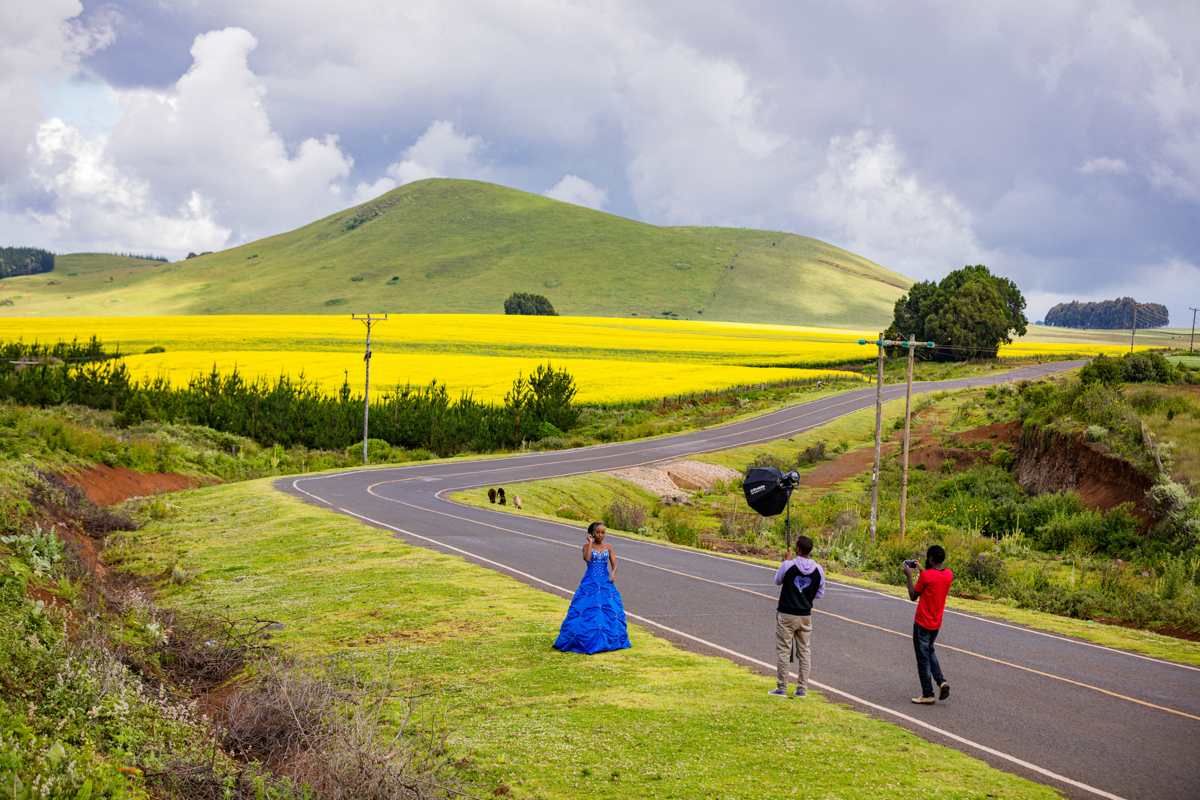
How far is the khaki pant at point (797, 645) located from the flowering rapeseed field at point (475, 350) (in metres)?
51.8

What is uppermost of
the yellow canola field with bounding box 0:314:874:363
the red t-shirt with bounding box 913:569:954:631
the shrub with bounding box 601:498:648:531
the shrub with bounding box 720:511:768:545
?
the yellow canola field with bounding box 0:314:874:363

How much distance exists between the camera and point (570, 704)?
935 centimetres

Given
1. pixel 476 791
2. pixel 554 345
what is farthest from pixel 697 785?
pixel 554 345

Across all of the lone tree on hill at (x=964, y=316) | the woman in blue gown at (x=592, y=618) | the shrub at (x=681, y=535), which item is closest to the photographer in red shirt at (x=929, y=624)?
the woman in blue gown at (x=592, y=618)

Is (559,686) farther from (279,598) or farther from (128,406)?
(128,406)

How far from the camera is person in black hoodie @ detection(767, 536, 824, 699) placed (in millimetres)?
9812

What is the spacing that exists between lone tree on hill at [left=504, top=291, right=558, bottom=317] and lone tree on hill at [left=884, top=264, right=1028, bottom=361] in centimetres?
7108

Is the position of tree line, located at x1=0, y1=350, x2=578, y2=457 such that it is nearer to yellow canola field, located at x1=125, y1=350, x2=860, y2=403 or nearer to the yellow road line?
yellow canola field, located at x1=125, y1=350, x2=860, y2=403

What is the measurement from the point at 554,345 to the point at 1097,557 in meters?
72.4

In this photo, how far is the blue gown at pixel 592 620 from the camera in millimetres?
11359

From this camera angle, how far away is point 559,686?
394 inches

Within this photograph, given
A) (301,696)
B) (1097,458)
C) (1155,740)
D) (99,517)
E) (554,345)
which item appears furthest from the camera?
(554,345)

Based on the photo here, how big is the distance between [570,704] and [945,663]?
634 centimetres

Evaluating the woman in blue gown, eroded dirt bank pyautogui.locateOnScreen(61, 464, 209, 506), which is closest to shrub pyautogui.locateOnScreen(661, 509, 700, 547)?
the woman in blue gown
